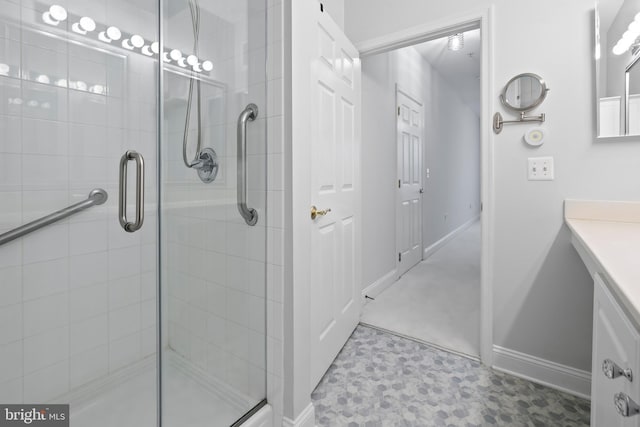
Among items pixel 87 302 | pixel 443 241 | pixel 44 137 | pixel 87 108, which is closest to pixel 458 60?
pixel 443 241

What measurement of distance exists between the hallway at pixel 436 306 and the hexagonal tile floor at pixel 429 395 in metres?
0.23

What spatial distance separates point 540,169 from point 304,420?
1.69 meters

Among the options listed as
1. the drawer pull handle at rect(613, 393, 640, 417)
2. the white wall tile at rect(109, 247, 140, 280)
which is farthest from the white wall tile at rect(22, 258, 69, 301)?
the drawer pull handle at rect(613, 393, 640, 417)

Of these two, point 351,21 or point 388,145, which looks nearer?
point 351,21

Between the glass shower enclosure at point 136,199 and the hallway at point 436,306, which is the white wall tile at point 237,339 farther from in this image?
the hallway at point 436,306

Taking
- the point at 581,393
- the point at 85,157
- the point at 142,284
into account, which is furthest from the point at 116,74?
the point at 581,393

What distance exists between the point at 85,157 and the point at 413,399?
1984mm

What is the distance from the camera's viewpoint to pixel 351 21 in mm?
2199

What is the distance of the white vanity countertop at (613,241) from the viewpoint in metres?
0.62

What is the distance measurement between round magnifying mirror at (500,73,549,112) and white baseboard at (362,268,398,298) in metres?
1.79

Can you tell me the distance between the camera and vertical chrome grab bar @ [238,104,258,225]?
1.27 meters

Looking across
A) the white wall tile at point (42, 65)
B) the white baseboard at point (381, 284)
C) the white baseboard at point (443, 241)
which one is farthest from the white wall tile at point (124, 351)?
the white baseboard at point (443, 241)

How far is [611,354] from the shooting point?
2.37ft

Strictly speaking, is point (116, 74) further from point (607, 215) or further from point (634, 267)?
point (607, 215)
